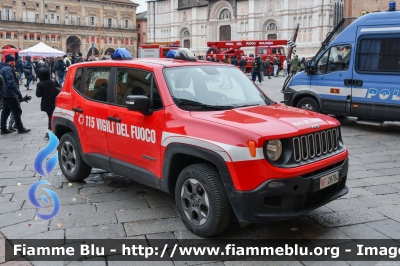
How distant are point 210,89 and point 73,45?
8057cm

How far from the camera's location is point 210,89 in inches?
186

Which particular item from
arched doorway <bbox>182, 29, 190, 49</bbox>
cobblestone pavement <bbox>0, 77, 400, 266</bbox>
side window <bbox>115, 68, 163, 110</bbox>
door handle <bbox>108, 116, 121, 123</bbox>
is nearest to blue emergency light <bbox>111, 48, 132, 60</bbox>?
side window <bbox>115, 68, 163, 110</bbox>

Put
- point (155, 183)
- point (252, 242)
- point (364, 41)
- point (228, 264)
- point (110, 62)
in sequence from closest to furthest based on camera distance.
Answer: point (228, 264), point (252, 242), point (155, 183), point (110, 62), point (364, 41)

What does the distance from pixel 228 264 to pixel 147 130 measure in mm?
1687

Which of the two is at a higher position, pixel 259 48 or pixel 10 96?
pixel 259 48

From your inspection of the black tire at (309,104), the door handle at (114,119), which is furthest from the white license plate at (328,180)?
the black tire at (309,104)

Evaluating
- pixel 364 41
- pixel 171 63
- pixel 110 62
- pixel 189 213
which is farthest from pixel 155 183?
pixel 364 41

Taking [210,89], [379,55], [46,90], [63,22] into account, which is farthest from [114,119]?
[63,22]

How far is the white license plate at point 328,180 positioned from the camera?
392 cm

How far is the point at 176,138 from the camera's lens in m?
4.16

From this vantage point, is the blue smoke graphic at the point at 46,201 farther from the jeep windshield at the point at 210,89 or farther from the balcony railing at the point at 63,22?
the balcony railing at the point at 63,22

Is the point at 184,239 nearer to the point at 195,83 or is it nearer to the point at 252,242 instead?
the point at 252,242

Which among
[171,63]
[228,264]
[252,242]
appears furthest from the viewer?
[171,63]

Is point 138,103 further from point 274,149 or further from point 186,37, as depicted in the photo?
point 186,37
